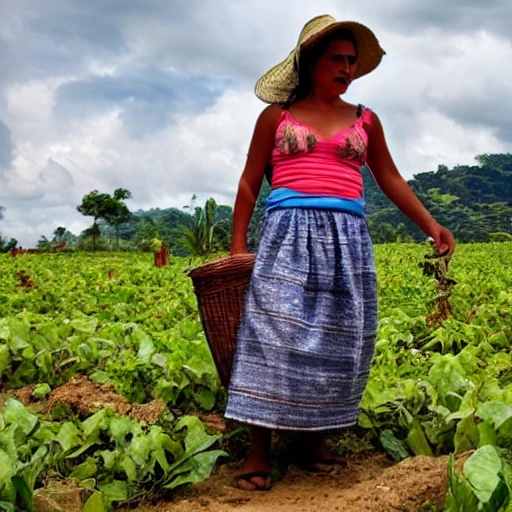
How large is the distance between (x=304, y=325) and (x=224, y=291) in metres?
0.31

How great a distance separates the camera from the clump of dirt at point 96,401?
3320 mm

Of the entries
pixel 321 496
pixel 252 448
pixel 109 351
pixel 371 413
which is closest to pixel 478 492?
pixel 321 496

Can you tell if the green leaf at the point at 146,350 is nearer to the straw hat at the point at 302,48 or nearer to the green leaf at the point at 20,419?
the green leaf at the point at 20,419

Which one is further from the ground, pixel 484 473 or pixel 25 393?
pixel 25 393

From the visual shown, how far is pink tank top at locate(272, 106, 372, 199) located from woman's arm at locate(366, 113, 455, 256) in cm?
22

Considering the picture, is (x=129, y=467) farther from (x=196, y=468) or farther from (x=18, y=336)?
(x=18, y=336)

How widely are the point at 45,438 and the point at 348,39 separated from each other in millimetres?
1854

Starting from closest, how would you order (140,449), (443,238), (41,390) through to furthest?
1. (140,449)
2. (443,238)
3. (41,390)

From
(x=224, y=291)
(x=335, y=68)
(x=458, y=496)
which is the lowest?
(x=458, y=496)

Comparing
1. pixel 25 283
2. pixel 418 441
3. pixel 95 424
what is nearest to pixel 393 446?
pixel 418 441

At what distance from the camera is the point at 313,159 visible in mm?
2920

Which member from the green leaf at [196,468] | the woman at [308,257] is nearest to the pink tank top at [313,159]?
the woman at [308,257]

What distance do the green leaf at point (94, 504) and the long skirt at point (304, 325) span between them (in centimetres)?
54

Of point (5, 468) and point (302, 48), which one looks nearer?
point (5, 468)
